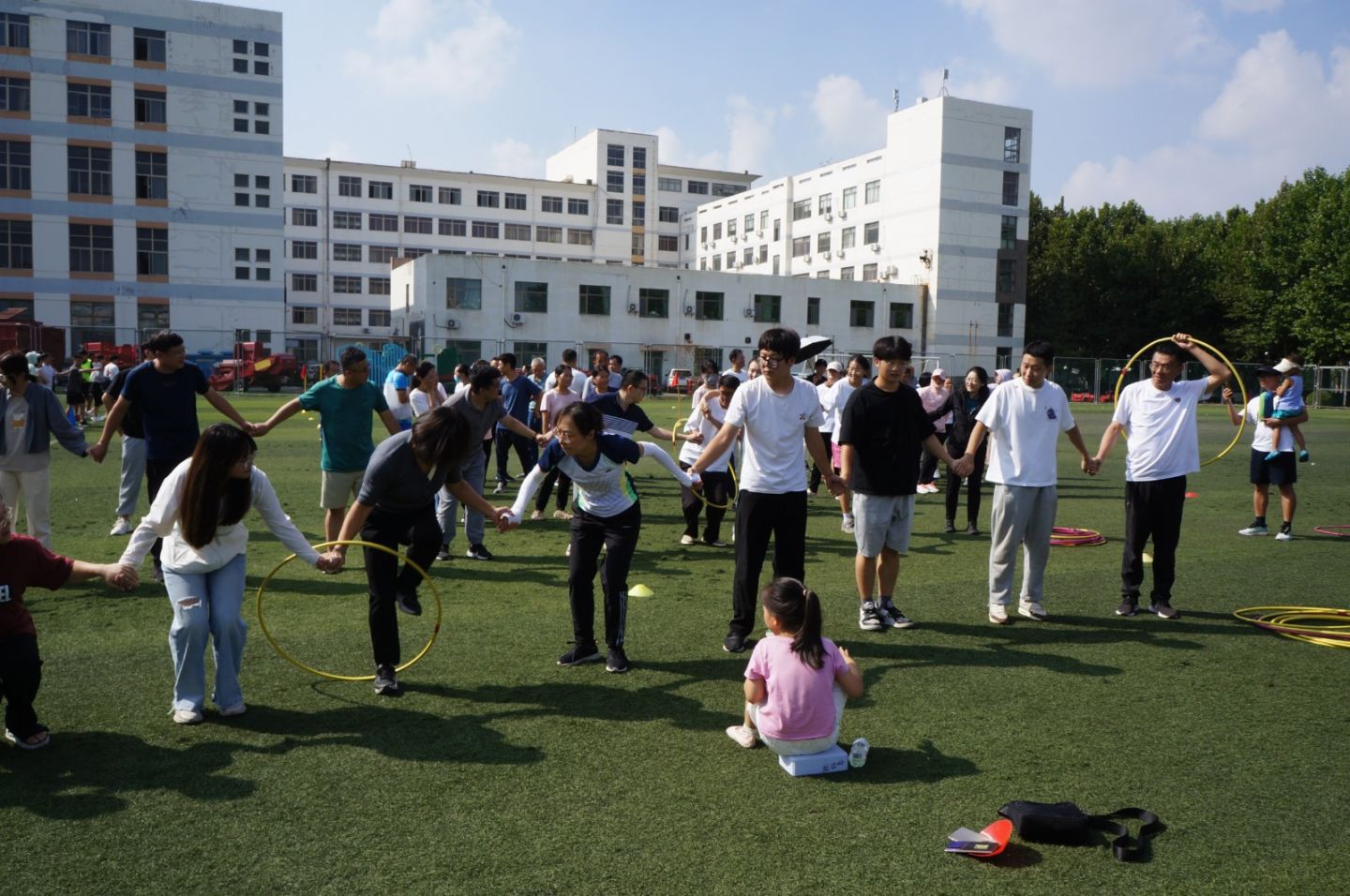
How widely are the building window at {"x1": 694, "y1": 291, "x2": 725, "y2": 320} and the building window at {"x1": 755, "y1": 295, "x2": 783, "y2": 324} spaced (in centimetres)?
260

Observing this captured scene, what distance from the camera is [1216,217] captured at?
73125mm

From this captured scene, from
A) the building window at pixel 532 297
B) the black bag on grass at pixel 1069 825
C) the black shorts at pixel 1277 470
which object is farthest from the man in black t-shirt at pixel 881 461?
the building window at pixel 532 297

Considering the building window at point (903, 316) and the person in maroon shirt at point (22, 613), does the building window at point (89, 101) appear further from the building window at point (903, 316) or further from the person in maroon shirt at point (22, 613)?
the person in maroon shirt at point (22, 613)

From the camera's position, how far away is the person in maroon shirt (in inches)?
195

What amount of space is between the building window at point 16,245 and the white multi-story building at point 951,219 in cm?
4958

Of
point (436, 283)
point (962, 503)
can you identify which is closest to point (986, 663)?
point (962, 503)

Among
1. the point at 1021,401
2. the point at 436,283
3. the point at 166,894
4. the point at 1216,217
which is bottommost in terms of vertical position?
the point at 166,894

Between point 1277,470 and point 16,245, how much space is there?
59353mm

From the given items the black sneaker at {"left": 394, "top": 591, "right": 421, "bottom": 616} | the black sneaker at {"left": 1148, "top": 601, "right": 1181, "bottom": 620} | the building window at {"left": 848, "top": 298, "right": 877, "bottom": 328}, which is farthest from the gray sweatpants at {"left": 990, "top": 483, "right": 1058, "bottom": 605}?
the building window at {"left": 848, "top": 298, "right": 877, "bottom": 328}

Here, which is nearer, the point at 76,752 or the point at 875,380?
the point at 76,752

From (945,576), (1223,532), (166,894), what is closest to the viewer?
(166,894)

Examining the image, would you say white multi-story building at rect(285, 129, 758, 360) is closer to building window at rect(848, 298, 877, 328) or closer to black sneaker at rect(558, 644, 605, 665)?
building window at rect(848, 298, 877, 328)

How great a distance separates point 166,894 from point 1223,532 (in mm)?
12629

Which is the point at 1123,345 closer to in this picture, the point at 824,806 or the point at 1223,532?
the point at 1223,532
